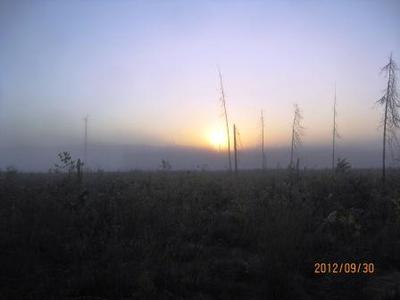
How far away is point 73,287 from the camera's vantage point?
7.31 m

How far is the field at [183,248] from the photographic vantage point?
7.56 m

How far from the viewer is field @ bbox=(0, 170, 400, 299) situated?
24.8 ft

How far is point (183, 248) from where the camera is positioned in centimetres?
956

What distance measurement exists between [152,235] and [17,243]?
277 cm

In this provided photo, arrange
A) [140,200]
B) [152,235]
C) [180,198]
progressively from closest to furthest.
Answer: [152,235] < [140,200] < [180,198]

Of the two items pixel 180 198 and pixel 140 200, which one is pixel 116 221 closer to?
pixel 140 200

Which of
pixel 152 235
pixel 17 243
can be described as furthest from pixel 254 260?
pixel 17 243
